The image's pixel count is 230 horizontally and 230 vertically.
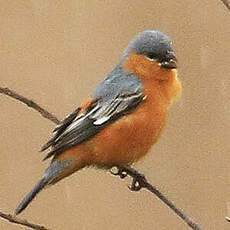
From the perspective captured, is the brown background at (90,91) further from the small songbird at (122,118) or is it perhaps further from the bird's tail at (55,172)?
the bird's tail at (55,172)

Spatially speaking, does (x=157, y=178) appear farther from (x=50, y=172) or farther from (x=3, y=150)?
(x=50, y=172)

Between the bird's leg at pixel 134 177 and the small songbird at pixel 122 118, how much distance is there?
42mm

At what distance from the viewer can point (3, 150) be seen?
640 cm

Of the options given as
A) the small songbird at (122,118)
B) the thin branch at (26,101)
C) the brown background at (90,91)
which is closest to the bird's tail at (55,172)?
the small songbird at (122,118)

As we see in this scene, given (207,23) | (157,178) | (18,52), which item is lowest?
(157,178)

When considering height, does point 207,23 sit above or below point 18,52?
below

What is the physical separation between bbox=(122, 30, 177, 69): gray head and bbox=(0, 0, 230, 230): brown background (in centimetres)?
151

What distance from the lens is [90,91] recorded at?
6.59 m

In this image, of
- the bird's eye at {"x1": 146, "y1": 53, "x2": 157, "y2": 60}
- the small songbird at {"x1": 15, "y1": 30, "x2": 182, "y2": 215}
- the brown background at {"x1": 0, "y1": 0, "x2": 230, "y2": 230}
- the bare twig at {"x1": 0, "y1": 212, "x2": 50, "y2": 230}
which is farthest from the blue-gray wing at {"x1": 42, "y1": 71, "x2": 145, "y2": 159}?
the brown background at {"x1": 0, "y1": 0, "x2": 230, "y2": 230}

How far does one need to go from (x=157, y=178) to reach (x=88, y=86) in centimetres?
82

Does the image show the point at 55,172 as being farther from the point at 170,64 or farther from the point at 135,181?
the point at 170,64

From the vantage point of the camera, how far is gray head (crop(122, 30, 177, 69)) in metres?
4.73

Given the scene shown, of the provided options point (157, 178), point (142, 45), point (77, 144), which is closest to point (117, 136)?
point (77, 144)

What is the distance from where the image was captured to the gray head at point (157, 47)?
186 inches
